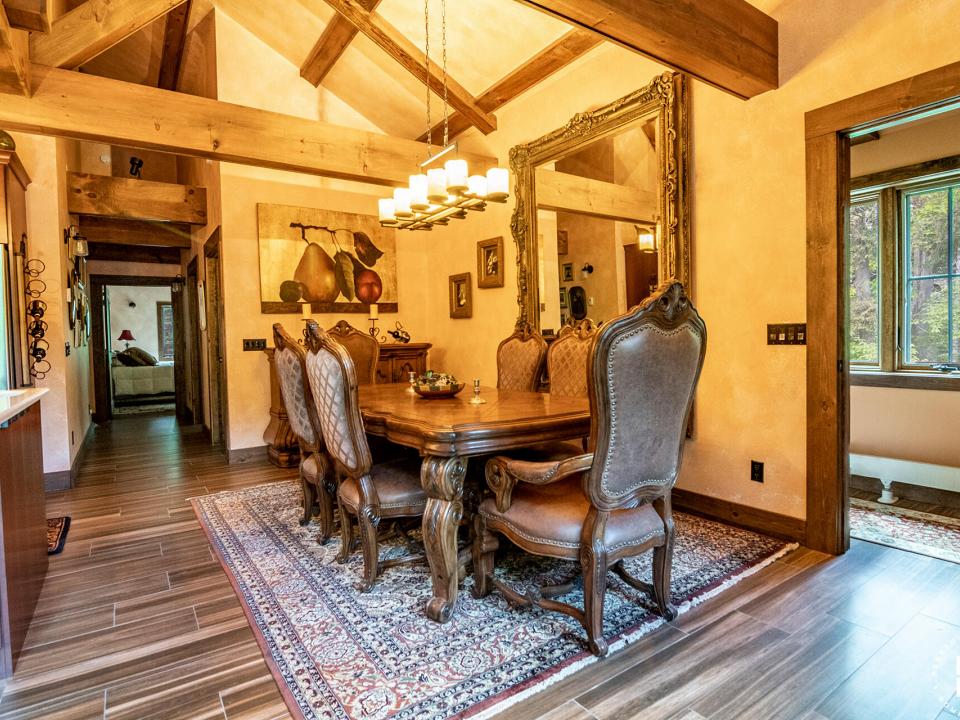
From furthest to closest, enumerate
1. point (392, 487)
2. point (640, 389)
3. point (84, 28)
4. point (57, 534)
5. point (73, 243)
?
1. point (73, 243)
2. point (84, 28)
3. point (57, 534)
4. point (392, 487)
5. point (640, 389)

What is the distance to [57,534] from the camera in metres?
3.02

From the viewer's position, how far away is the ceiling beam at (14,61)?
2564 millimetres

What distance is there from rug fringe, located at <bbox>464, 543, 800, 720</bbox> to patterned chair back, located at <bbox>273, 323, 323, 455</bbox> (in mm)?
1555

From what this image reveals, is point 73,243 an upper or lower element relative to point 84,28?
lower

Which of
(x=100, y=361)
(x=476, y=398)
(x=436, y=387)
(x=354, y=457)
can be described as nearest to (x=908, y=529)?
(x=476, y=398)

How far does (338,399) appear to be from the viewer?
7.04ft

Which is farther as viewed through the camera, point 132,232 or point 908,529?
point 132,232

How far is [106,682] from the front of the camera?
1696 mm

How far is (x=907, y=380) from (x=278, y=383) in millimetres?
4829

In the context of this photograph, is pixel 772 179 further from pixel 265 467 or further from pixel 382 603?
pixel 265 467

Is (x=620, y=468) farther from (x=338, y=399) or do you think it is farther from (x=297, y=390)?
(x=297, y=390)

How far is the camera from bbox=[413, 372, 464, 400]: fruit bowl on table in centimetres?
279

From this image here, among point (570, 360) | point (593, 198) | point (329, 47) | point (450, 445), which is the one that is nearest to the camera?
point (450, 445)

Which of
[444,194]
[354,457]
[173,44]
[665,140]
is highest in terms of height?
[173,44]
